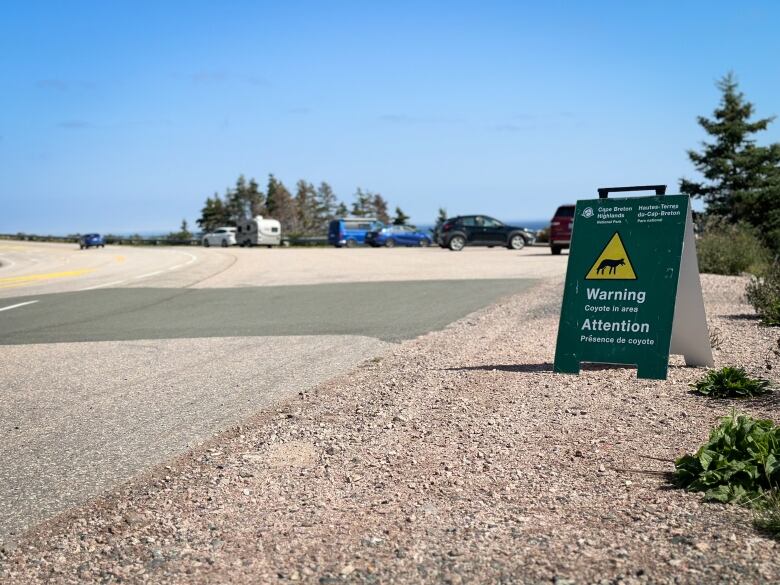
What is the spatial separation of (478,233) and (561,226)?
975cm

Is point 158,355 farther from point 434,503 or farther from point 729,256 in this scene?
point 729,256

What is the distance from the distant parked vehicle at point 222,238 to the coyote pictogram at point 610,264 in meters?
58.1

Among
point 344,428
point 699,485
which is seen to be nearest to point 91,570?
point 344,428

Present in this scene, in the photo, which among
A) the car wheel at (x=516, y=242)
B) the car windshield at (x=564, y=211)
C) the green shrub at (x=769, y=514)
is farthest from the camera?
the car wheel at (x=516, y=242)

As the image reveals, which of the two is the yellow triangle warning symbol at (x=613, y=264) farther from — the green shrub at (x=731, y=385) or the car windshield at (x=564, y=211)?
the car windshield at (x=564, y=211)

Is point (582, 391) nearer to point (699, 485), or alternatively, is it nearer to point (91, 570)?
point (699, 485)

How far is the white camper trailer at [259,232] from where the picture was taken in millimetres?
59912

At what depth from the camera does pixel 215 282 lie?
21.2m

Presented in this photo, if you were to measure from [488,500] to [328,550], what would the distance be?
92 cm

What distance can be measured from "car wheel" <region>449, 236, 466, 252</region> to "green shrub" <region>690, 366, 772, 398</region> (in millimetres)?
34915

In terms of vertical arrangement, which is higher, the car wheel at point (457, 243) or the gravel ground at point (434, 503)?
the car wheel at point (457, 243)

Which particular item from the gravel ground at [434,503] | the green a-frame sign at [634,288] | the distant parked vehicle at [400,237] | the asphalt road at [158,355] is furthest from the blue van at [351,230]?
the gravel ground at [434,503]

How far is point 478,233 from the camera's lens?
41.0 m

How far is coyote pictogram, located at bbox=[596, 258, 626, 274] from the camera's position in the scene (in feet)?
22.8
